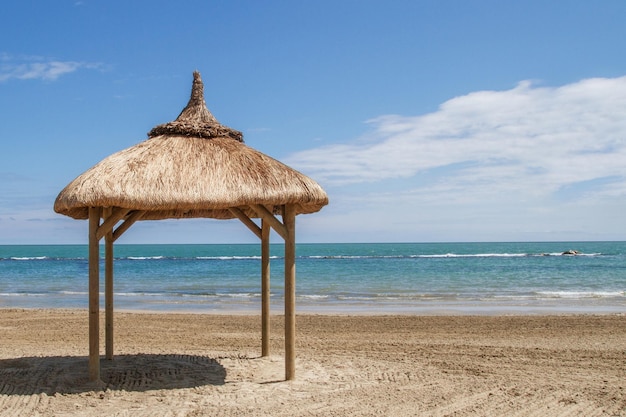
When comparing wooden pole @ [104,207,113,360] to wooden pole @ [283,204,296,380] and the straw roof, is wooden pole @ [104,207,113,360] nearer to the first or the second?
the straw roof

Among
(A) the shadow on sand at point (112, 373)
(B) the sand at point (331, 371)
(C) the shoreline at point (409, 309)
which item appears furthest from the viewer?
(C) the shoreline at point (409, 309)

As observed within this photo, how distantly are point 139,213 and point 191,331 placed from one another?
14.0 feet

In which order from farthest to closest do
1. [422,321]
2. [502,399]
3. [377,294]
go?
[377,294]
[422,321]
[502,399]

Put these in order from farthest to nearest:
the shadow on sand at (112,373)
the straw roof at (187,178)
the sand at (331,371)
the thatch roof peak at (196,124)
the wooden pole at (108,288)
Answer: the wooden pole at (108,288)
the thatch roof peak at (196,124)
the shadow on sand at (112,373)
the straw roof at (187,178)
the sand at (331,371)

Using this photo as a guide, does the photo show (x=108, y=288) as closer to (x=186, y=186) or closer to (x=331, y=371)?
(x=186, y=186)

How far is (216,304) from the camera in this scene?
56.4 feet

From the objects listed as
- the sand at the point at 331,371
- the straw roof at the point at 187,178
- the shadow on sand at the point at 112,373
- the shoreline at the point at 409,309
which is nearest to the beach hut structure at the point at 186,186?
the straw roof at the point at 187,178

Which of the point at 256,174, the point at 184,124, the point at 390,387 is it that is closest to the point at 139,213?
the point at 184,124

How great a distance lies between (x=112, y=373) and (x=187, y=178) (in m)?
2.49

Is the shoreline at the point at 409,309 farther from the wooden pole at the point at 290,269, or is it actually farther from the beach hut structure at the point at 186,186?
the beach hut structure at the point at 186,186

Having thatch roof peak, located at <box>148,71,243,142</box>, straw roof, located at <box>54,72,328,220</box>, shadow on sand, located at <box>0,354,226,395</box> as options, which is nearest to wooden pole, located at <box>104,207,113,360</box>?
shadow on sand, located at <box>0,354,226,395</box>

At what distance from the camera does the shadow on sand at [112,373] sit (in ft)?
21.1

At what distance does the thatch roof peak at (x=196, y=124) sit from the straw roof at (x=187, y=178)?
0.01m

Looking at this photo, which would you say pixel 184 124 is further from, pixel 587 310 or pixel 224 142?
pixel 587 310
